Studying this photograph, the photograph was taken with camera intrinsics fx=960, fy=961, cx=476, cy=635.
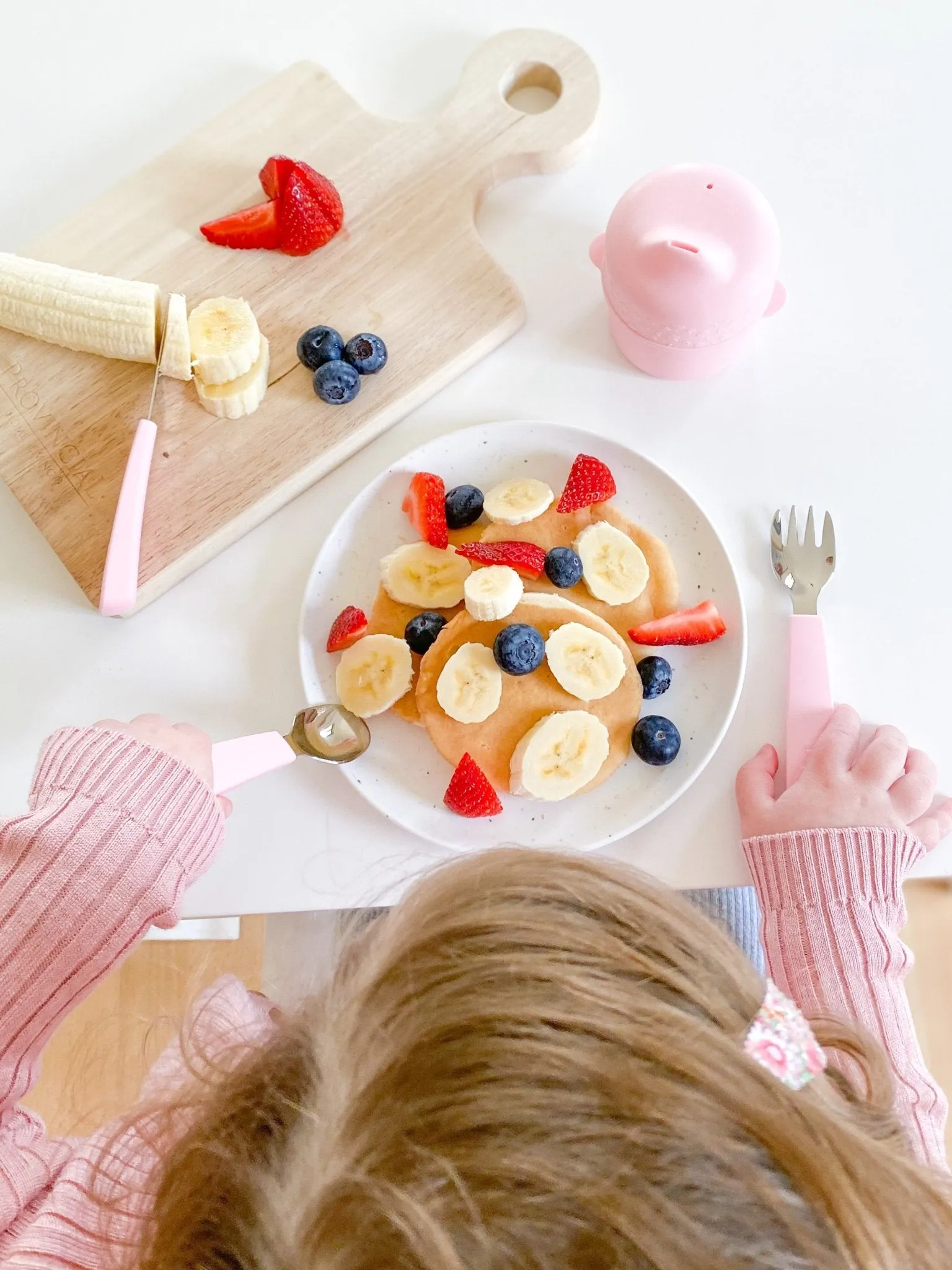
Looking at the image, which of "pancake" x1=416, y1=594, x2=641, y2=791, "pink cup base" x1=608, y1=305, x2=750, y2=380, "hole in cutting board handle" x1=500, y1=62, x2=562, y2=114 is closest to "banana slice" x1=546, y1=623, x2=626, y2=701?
"pancake" x1=416, y1=594, x2=641, y2=791

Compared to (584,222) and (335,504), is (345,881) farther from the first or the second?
(584,222)

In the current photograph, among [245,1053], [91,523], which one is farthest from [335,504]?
[245,1053]

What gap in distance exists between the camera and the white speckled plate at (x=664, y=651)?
105 centimetres

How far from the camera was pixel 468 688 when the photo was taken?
1.03m

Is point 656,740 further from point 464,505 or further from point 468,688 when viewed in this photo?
point 464,505

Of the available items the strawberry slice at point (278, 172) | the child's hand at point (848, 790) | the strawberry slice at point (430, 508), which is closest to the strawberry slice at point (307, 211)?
the strawberry slice at point (278, 172)

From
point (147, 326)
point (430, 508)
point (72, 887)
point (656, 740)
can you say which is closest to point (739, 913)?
point (656, 740)

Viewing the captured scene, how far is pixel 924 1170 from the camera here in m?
0.70

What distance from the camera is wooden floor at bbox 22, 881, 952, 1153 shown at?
5.35 ft

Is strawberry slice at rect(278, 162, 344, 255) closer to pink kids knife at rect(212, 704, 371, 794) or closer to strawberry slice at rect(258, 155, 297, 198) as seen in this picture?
strawberry slice at rect(258, 155, 297, 198)

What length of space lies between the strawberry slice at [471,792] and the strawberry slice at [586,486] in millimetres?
311

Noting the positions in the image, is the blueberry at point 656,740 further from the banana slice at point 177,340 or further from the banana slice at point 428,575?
the banana slice at point 177,340

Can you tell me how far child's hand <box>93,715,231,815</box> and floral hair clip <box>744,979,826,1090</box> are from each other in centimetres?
58

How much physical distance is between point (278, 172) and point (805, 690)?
0.89m
